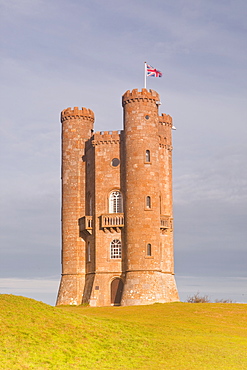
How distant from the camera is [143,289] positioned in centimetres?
5531

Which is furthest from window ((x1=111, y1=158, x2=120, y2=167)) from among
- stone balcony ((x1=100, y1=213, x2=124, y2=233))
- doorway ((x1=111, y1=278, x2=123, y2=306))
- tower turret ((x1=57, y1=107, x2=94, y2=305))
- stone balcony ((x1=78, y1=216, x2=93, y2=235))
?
doorway ((x1=111, y1=278, x2=123, y2=306))

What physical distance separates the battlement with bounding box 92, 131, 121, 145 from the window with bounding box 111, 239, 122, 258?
10.5 meters

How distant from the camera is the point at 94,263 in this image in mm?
60000

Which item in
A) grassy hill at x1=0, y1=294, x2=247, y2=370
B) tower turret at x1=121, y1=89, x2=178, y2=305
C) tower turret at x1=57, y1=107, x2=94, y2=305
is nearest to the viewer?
grassy hill at x1=0, y1=294, x2=247, y2=370

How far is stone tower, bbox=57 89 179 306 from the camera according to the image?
187 ft

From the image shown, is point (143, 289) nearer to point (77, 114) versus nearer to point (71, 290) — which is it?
point (71, 290)

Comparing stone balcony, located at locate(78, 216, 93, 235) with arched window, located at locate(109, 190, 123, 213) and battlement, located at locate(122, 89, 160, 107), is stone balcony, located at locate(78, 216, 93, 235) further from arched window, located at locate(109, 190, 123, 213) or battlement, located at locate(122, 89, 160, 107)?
battlement, located at locate(122, 89, 160, 107)

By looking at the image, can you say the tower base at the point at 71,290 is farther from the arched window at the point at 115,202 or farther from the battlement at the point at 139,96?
the battlement at the point at 139,96

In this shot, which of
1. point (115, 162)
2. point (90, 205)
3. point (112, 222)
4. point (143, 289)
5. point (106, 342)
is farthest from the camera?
point (90, 205)

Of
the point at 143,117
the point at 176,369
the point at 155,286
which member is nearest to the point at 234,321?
the point at 155,286

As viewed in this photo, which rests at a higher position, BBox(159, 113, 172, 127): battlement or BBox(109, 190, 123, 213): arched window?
BBox(159, 113, 172, 127): battlement

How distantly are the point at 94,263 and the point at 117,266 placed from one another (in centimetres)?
266

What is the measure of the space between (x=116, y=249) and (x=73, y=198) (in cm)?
820

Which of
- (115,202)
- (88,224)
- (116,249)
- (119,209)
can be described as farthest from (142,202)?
(88,224)
